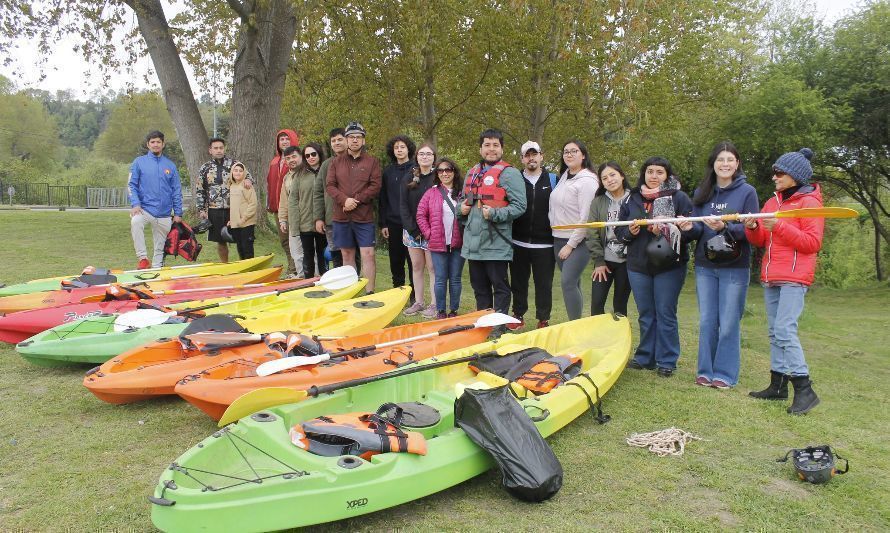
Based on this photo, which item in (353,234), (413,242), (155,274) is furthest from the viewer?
(155,274)

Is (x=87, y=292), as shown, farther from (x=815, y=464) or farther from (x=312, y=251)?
(x=815, y=464)

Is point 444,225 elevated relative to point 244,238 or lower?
elevated

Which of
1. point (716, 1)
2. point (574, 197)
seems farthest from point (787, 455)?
point (716, 1)

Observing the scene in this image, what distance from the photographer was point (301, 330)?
17.5ft

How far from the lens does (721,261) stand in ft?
14.3

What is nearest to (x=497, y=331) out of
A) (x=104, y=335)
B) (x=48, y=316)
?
(x=104, y=335)

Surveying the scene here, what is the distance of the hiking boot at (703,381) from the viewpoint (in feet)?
15.4

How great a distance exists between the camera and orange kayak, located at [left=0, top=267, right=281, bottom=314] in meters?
5.74

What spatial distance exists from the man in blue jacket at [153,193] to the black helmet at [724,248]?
252 inches

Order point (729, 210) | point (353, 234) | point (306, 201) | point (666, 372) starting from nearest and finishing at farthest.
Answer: point (729, 210), point (666, 372), point (353, 234), point (306, 201)

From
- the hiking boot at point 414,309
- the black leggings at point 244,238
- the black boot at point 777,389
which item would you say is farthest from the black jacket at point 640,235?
the black leggings at point 244,238

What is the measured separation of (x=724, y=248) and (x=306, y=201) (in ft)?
15.3

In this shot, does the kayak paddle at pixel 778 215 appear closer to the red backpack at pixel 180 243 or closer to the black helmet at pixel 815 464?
the black helmet at pixel 815 464

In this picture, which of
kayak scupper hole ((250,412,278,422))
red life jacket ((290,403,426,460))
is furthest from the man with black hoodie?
kayak scupper hole ((250,412,278,422))
